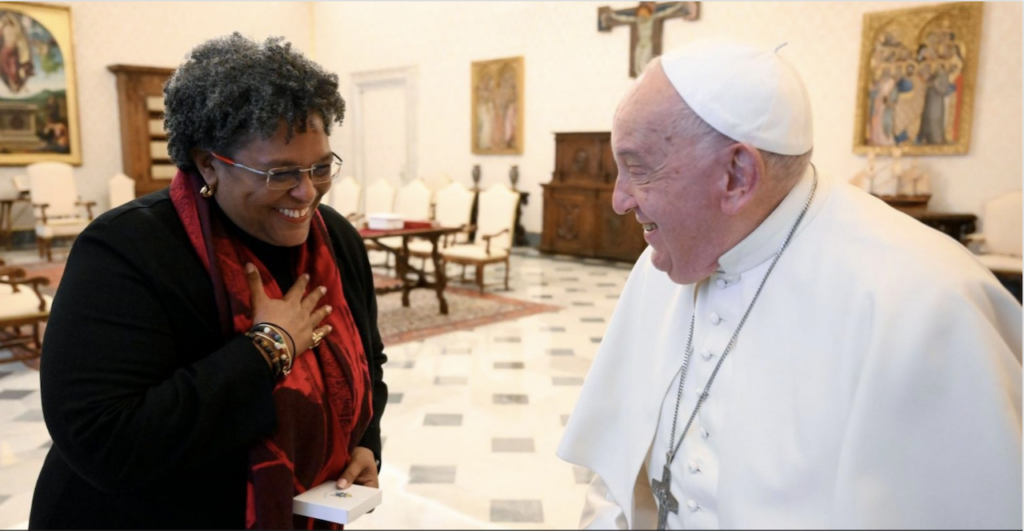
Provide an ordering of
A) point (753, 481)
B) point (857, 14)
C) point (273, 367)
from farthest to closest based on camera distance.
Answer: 1. point (857, 14)
2. point (273, 367)
3. point (753, 481)

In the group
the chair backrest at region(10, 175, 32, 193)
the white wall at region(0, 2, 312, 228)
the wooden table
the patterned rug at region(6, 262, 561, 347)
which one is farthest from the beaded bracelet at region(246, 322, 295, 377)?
the chair backrest at region(10, 175, 32, 193)

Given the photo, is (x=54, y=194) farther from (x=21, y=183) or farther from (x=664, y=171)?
(x=664, y=171)

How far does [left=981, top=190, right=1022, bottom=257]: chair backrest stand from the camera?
659 cm

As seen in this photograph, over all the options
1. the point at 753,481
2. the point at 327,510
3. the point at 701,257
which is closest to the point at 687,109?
the point at 701,257

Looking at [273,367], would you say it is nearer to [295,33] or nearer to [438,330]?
[438,330]

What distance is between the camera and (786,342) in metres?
1.25

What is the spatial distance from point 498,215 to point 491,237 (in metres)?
0.49

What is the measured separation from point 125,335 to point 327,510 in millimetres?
490

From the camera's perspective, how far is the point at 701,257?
1.36 metres

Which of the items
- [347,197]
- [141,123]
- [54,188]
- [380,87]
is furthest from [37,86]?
[380,87]

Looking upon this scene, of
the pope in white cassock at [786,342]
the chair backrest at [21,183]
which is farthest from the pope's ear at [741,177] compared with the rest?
the chair backrest at [21,183]

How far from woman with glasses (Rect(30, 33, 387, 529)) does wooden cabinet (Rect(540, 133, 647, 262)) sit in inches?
311

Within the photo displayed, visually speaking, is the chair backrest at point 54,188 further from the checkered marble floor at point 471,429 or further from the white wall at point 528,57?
the checkered marble floor at point 471,429

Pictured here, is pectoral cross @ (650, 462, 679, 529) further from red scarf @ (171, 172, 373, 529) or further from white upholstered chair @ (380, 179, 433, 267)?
white upholstered chair @ (380, 179, 433, 267)
